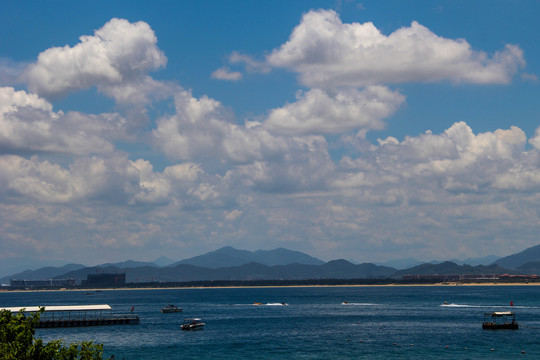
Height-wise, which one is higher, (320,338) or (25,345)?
(25,345)

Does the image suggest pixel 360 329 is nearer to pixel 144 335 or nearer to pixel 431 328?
pixel 431 328

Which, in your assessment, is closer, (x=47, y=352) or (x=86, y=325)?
(x=47, y=352)

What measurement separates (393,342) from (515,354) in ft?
85.4

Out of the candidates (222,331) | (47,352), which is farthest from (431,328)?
(47,352)

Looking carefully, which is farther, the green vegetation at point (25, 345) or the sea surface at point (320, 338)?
the sea surface at point (320, 338)

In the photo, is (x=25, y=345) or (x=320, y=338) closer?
(x=25, y=345)

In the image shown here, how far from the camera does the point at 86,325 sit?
170 metres

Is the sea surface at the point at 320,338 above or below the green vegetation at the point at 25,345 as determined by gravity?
below

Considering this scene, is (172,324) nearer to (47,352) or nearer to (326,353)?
(326,353)

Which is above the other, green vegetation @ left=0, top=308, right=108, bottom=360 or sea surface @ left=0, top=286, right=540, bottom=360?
green vegetation @ left=0, top=308, right=108, bottom=360

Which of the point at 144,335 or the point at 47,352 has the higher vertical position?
the point at 47,352

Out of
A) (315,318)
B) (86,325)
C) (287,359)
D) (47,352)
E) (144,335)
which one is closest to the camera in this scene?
(47,352)

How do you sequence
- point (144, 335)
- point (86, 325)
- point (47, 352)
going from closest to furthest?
point (47, 352)
point (144, 335)
point (86, 325)

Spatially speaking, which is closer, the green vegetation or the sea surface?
the green vegetation
